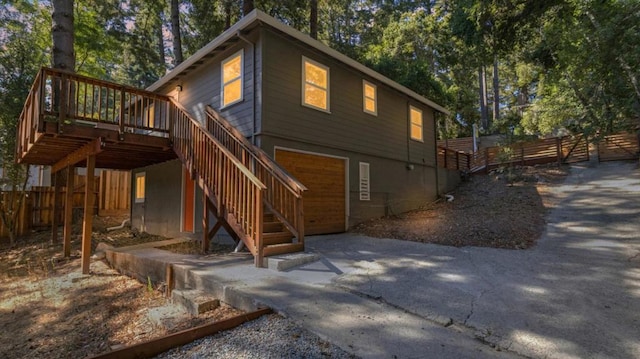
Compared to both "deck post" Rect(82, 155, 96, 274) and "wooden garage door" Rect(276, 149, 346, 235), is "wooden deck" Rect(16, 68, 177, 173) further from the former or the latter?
"wooden garage door" Rect(276, 149, 346, 235)

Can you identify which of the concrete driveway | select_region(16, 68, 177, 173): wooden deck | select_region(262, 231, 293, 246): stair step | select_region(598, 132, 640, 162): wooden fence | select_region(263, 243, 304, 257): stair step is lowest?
the concrete driveway

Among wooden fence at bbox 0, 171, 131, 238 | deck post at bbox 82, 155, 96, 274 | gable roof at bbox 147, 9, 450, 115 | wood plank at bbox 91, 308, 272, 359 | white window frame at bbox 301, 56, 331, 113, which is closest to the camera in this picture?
wood plank at bbox 91, 308, 272, 359

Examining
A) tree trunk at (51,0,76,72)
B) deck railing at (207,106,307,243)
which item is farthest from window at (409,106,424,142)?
tree trunk at (51,0,76,72)

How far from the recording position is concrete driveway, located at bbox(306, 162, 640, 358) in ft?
9.27

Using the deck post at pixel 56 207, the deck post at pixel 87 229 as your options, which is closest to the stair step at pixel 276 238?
the deck post at pixel 87 229

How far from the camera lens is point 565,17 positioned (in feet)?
32.0

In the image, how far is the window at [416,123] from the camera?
12.4 meters

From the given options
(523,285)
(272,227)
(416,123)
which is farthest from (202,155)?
(416,123)

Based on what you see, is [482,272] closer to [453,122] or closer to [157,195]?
[157,195]

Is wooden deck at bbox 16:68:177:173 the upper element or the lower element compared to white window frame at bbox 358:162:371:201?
upper

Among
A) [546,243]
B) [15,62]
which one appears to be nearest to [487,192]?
[546,243]

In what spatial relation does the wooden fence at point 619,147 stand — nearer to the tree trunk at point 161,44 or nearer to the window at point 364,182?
the window at point 364,182

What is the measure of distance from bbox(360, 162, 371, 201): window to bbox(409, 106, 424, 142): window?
3.31 m

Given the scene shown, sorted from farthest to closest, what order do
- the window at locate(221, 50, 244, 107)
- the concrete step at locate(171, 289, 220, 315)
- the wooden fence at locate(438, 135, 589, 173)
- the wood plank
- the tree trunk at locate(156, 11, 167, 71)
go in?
the tree trunk at locate(156, 11, 167, 71) < the wooden fence at locate(438, 135, 589, 173) < the window at locate(221, 50, 244, 107) < the concrete step at locate(171, 289, 220, 315) < the wood plank
